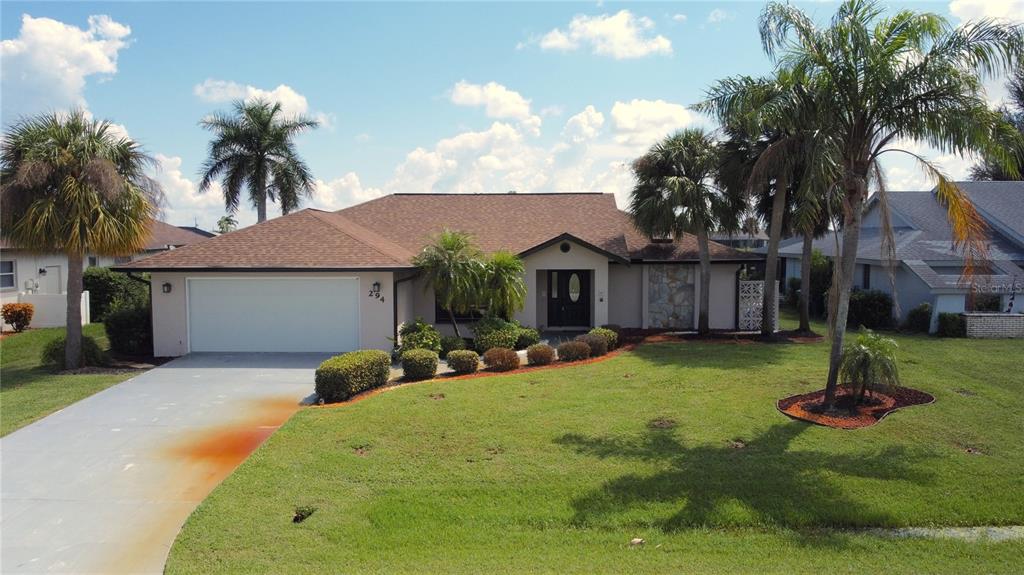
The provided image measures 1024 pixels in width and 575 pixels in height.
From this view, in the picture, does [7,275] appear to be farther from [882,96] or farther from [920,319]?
[920,319]

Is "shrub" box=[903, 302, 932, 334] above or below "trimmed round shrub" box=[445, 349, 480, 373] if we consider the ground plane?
above

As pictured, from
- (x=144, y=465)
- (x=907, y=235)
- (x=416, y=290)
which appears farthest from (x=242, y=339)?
(x=907, y=235)

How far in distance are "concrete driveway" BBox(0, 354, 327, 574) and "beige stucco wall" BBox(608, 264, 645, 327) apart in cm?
1127

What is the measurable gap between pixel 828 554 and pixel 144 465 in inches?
362

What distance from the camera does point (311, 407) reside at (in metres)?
12.1

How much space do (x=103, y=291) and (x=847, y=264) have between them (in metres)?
25.8

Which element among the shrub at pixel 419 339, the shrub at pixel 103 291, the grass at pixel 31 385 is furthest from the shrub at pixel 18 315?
the shrub at pixel 419 339

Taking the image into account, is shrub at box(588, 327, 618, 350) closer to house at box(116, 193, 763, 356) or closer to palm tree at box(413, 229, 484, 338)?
house at box(116, 193, 763, 356)

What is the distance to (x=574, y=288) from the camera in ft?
72.2

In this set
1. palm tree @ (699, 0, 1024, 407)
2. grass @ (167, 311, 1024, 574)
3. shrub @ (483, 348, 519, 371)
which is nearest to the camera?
grass @ (167, 311, 1024, 574)

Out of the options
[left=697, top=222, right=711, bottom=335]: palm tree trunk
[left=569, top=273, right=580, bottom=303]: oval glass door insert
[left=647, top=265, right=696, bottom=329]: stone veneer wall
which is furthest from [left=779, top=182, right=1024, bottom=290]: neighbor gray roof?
[left=569, top=273, right=580, bottom=303]: oval glass door insert

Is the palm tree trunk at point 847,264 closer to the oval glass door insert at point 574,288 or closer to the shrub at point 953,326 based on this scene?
the oval glass door insert at point 574,288

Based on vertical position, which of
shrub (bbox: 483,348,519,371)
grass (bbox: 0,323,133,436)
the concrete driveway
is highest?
shrub (bbox: 483,348,519,371)

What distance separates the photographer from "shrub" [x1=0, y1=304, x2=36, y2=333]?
21.7 m
